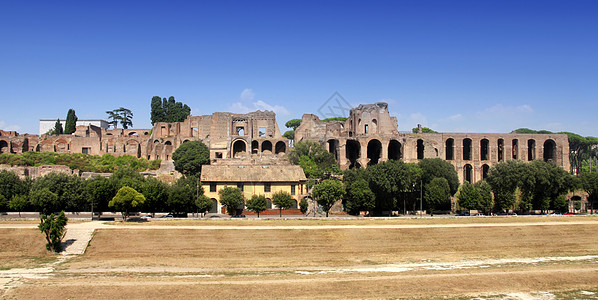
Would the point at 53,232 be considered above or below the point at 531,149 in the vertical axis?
below

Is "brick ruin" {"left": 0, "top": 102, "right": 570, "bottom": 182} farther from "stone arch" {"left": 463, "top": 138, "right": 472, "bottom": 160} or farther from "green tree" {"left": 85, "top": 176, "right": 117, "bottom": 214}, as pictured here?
"green tree" {"left": 85, "top": 176, "right": 117, "bottom": 214}

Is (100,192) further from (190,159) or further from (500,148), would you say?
(500,148)

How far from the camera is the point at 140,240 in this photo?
35719 millimetres

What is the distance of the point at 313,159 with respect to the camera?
2490 inches

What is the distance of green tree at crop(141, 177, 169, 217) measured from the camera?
1785 inches

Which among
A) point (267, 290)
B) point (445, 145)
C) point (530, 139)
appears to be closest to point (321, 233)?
point (267, 290)

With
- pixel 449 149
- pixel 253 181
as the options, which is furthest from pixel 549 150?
pixel 253 181

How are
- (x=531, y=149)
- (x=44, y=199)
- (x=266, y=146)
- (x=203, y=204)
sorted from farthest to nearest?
(x=531, y=149) < (x=266, y=146) < (x=203, y=204) < (x=44, y=199)

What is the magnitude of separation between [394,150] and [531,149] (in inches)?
959

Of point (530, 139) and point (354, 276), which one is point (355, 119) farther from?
point (354, 276)

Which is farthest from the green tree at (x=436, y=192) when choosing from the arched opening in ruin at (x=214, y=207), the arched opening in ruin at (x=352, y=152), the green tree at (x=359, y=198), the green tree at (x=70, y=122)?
the green tree at (x=70, y=122)

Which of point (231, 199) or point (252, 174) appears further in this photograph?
point (252, 174)

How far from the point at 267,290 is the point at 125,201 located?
20.6 metres

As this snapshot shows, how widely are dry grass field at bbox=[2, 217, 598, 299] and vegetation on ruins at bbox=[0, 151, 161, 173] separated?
26.4 m
